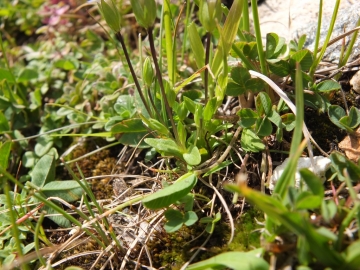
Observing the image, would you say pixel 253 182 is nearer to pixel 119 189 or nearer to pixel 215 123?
pixel 215 123

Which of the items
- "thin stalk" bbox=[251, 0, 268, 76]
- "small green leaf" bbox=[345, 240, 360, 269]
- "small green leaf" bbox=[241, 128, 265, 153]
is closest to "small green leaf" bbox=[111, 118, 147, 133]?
"small green leaf" bbox=[241, 128, 265, 153]

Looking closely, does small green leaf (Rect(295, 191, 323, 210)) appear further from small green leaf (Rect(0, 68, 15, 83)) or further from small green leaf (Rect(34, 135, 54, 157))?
small green leaf (Rect(0, 68, 15, 83))

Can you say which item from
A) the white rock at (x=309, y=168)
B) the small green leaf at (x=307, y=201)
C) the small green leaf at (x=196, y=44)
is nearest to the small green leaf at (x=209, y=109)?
the small green leaf at (x=196, y=44)

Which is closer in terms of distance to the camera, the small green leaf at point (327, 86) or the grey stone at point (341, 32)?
the small green leaf at point (327, 86)

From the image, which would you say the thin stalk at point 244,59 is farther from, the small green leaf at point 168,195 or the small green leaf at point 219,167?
the small green leaf at point 168,195

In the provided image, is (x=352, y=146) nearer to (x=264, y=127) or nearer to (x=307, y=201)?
(x=264, y=127)

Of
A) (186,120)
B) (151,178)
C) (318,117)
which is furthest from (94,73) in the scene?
(318,117)
